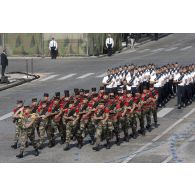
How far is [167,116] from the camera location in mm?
32344

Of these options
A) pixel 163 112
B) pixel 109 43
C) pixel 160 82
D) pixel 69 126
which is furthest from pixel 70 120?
pixel 109 43

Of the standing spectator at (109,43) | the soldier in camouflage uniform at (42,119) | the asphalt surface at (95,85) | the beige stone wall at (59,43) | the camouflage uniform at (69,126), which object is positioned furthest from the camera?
the standing spectator at (109,43)

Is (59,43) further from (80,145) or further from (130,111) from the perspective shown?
(80,145)

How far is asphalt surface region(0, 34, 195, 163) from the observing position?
2488cm

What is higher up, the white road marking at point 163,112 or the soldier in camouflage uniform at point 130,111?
the soldier in camouflage uniform at point 130,111

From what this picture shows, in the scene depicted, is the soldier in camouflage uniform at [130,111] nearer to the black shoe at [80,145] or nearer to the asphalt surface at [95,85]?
the asphalt surface at [95,85]

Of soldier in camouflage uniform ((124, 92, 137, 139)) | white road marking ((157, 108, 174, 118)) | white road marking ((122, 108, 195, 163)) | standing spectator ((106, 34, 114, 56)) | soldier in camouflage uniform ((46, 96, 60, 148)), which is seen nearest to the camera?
white road marking ((122, 108, 195, 163))

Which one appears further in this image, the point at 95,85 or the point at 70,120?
the point at 95,85

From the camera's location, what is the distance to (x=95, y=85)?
1663 inches

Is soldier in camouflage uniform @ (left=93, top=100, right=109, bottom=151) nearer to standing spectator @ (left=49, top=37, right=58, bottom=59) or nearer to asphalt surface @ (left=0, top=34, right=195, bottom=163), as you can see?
asphalt surface @ (left=0, top=34, right=195, bottom=163)

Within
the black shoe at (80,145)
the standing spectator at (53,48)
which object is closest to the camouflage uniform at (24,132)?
the black shoe at (80,145)

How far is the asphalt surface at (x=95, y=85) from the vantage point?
24.9 meters

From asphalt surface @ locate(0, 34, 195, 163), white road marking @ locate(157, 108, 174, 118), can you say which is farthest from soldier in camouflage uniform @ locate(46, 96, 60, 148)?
white road marking @ locate(157, 108, 174, 118)
